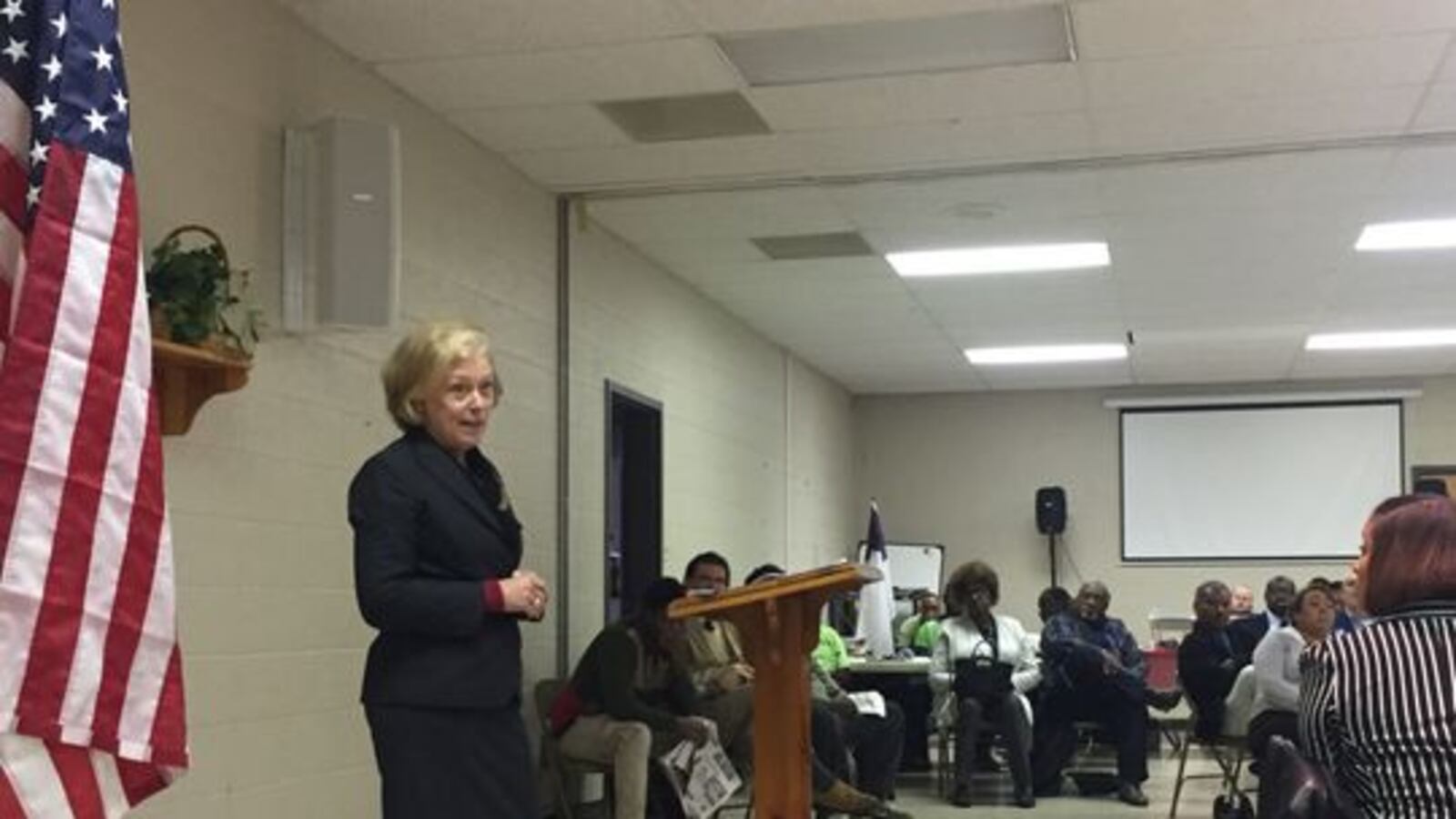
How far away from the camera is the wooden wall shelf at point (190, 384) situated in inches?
150

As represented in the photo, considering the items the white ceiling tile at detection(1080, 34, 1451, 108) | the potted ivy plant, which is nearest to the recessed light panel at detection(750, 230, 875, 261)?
the white ceiling tile at detection(1080, 34, 1451, 108)

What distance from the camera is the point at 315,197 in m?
4.62

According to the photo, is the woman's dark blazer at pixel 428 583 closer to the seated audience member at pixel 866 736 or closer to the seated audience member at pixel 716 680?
the seated audience member at pixel 716 680

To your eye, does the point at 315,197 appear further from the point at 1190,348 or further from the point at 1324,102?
the point at 1190,348

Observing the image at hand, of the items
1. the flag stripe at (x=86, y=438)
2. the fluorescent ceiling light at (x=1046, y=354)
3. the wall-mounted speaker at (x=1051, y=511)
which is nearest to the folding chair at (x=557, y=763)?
the flag stripe at (x=86, y=438)

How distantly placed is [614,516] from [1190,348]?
17.0 feet

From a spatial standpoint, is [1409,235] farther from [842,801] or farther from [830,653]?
[842,801]

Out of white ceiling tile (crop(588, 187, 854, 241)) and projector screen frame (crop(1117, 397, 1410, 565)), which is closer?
white ceiling tile (crop(588, 187, 854, 241))

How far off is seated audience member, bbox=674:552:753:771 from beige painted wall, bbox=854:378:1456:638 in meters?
6.76

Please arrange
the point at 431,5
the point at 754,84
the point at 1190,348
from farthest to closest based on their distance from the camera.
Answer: the point at 1190,348 < the point at 754,84 < the point at 431,5

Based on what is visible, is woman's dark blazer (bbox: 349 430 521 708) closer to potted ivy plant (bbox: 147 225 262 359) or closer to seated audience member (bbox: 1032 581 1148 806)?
potted ivy plant (bbox: 147 225 262 359)

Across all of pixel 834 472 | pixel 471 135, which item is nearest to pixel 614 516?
pixel 471 135

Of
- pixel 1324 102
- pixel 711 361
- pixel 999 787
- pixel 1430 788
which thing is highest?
pixel 1324 102

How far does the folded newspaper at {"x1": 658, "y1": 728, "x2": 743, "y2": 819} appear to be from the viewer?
18.3ft
